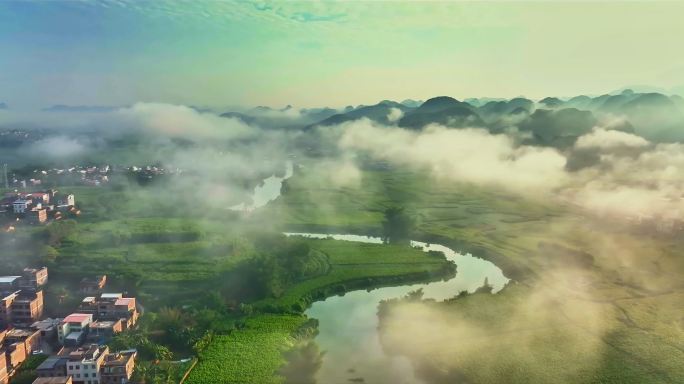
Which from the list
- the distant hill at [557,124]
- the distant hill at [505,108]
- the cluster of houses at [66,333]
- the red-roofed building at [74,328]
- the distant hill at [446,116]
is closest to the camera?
the cluster of houses at [66,333]

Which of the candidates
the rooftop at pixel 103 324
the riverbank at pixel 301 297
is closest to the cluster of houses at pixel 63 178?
the riverbank at pixel 301 297

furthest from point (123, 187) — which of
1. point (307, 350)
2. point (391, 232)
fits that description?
point (307, 350)

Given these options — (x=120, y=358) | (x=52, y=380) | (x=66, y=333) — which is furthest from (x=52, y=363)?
(x=66, y=333)

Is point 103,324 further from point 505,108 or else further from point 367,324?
point 505,108

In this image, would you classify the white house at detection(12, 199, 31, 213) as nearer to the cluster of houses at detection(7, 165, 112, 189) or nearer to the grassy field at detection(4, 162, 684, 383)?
the grassy field at detection(4, 162, 684, 383)

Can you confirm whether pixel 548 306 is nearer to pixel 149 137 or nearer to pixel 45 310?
pixel 45 310

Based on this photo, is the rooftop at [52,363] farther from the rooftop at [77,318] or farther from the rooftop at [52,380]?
the rooftop at [77,318]
